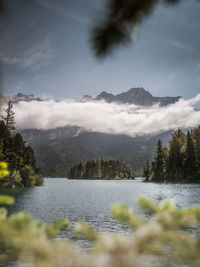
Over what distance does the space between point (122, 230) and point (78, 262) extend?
15.6 m

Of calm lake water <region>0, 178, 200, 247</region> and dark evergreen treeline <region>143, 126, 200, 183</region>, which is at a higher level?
dark evergreen treeline <region>143, 126, 200, 183</region>

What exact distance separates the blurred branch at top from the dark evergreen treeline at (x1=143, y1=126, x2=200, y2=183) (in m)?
97.4

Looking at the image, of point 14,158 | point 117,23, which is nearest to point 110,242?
point 117,23

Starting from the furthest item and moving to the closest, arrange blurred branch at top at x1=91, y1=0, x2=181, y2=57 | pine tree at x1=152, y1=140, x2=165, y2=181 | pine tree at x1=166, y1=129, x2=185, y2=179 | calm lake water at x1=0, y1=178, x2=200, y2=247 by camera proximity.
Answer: pine tree at x1=152, y1=140, x2=165, y2=181 < pine tree at x1=166, y1=129, x2=185, y2=179 < calm lake water at x1=0, y1=178, x2=200, y2=247 < blurred branch at top at x1=91, y1=0, x2=181, y2=57

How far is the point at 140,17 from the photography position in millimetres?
2762

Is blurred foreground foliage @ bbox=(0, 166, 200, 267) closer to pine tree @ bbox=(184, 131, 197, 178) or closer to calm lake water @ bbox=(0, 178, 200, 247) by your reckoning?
→ calm lake water @ bbox=(0, 178, 200, 247)

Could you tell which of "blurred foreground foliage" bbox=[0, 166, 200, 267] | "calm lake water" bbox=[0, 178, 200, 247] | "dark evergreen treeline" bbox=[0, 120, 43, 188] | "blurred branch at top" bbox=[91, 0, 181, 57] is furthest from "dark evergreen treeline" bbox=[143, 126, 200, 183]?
"blurred foreground foliage" bbox=[0, 166, 200, 267]

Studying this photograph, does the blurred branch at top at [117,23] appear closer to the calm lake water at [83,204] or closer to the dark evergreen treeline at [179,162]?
the calm lake water at [83,204]

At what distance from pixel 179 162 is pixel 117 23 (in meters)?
104

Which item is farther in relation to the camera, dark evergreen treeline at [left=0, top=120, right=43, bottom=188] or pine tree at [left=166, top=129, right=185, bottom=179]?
pine tree at [left=166, top=129, right=185, bottom=179]

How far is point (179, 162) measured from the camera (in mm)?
100312

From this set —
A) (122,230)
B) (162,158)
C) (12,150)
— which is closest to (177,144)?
(162,158)

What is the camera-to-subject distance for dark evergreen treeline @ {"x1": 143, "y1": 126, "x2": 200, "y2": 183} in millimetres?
94812

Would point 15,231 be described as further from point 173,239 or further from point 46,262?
point 173,239
